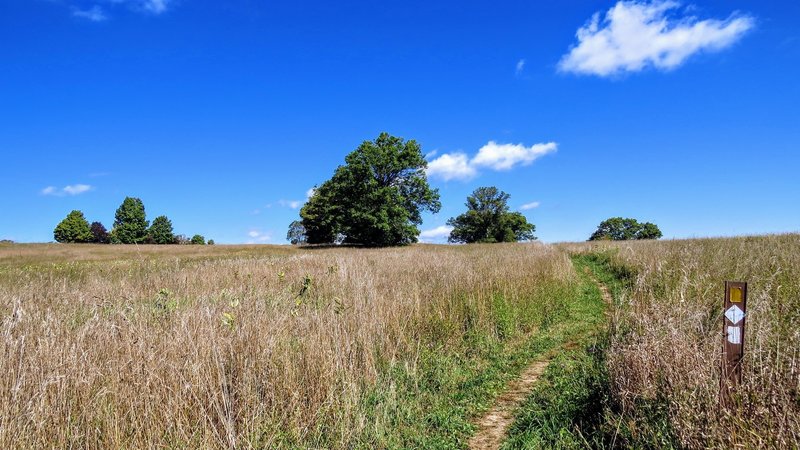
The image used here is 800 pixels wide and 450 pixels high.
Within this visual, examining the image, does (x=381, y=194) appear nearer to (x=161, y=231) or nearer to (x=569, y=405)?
(x=569, y=405)

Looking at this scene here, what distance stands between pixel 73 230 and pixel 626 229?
113599mm

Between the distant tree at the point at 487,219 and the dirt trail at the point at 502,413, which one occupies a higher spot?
the distant tree at the point at 487,219

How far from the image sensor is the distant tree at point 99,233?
68.4 metres

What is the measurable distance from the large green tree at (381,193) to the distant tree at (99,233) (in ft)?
160

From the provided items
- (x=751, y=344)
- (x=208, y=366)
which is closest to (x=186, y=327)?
(x=208, y=366)

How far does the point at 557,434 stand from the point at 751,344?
83.0 inches

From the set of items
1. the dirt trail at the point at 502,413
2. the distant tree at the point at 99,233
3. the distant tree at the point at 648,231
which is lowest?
the dirt trail at the point at 502,413

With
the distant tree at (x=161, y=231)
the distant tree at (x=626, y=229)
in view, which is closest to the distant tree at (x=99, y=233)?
the distant tree at (x=161, y=231)

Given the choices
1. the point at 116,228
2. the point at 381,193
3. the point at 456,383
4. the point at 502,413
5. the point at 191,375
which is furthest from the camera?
the point at 116,228

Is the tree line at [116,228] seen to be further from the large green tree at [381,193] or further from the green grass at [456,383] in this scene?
the green grass at [456,383]

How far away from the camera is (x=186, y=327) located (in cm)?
411

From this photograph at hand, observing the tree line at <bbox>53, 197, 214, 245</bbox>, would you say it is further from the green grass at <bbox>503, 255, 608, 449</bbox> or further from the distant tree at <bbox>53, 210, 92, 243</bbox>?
the green grass at <bbox>503, 255, 608, 449</bbox>

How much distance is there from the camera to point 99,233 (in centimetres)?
6888

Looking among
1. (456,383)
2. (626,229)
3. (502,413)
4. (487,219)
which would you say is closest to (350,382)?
(456,383)
